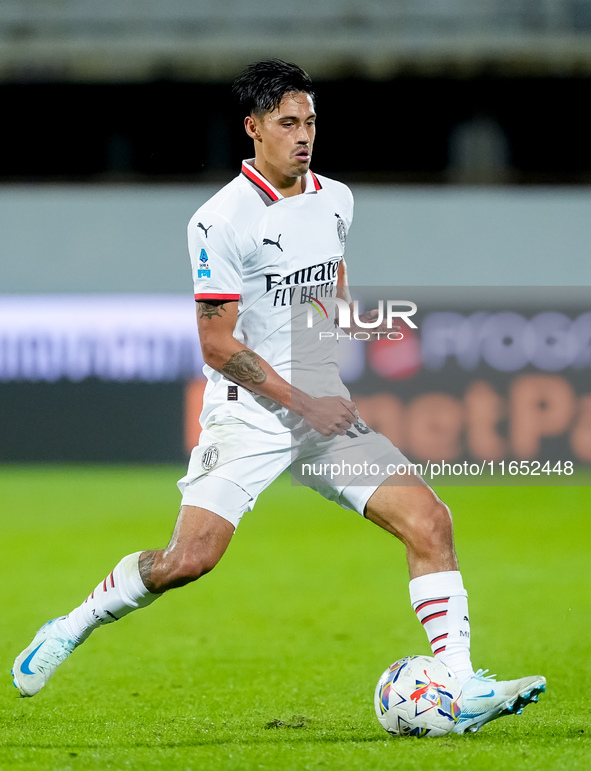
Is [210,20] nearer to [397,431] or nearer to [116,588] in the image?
[397,431]

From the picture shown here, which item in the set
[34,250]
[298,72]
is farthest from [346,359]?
[298,72]

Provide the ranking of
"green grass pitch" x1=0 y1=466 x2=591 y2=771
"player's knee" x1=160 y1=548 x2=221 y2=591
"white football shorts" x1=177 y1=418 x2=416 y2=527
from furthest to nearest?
"white football shorts" x1=177 y1=418 x2=416 y2=527
"player's knee" x1=160 y1=548 x2=221 y2=591
"green grass pitch" x1=0 y1=466 x2=591 y2=771

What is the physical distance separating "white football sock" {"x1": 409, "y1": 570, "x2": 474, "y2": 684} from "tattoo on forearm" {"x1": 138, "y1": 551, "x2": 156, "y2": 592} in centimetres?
87

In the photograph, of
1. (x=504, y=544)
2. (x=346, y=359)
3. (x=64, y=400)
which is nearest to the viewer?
(x=504, y=544)

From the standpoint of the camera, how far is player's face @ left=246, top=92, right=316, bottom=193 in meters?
4.18

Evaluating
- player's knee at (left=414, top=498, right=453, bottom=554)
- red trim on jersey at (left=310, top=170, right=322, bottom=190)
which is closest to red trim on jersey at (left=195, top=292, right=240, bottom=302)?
red trim on jersey at (left=310, top=170, right=322, bottom=190)

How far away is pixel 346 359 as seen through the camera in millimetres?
12602

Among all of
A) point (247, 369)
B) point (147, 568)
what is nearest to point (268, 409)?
point (247, 369)

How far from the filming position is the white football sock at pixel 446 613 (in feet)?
13.0

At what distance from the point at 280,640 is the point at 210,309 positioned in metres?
2.35

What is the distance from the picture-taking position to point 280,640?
592 cm

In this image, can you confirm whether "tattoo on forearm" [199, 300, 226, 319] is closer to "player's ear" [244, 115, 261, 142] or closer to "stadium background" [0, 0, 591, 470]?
"player's ear" [244, 115, 261, 142]

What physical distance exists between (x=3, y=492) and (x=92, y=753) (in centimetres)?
935

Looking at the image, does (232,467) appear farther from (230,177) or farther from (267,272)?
(230,177)
